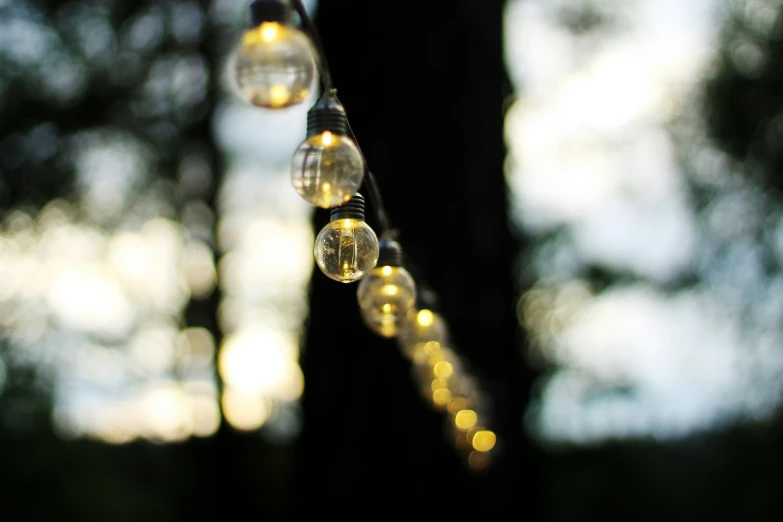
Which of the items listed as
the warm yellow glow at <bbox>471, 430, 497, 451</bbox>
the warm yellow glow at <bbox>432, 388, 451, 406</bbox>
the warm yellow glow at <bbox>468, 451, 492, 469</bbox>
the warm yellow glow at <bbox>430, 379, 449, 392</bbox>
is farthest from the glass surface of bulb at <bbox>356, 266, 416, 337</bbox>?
the warm yellow glow at <bbox>468, 451, 492, 469</bbox>

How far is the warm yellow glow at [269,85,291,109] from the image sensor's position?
159 cm

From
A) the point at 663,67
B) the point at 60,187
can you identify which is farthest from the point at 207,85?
the point at 663,67

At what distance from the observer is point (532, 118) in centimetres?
1269

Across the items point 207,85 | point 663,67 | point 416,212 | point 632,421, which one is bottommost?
point 416,212

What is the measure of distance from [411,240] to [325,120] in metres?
4.66

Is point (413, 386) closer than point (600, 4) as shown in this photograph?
Yes

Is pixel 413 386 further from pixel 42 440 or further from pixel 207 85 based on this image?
pixel 42 440

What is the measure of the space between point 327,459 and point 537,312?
8.46 metres

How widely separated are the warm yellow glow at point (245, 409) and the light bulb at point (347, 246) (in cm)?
1190

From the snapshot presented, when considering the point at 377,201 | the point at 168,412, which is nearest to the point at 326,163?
the point at 377,201

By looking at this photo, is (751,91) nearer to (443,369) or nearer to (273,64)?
(443,369)

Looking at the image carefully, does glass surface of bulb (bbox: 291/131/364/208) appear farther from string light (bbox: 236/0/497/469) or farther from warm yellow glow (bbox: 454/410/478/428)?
warm yellow glow (bbox: 454/410/478/428)

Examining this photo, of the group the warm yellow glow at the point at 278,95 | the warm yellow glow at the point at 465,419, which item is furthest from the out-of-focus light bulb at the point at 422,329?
the warm yellow glow at the point at 465,419

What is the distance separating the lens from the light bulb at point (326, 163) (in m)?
1.74
